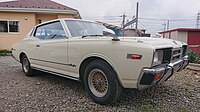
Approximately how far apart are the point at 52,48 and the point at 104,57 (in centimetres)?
154

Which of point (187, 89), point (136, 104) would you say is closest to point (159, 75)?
point (136, 104)

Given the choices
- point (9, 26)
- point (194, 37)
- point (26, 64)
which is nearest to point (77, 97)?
point (26, 64)

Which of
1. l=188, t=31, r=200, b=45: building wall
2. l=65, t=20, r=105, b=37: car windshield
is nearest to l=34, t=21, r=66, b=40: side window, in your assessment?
l=65, t=20, r=105, b=37: car windshield

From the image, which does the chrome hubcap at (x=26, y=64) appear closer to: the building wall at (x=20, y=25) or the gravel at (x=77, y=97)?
the gravel at (x=77, y=97)

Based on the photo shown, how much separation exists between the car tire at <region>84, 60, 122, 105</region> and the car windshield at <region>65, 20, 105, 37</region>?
95 cm

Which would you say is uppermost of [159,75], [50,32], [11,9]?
[11,9]

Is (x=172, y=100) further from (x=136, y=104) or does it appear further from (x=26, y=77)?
(x=26, y=77)

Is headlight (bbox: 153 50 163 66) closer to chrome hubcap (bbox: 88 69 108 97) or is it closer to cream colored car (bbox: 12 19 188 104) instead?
cream colored car (bbox: 12 19 188 104)

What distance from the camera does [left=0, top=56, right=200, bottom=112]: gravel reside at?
3096 millimetres

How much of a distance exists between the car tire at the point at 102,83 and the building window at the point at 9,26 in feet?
35.7

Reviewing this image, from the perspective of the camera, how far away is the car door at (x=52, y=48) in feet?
12.4

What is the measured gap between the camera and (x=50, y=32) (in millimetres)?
4480

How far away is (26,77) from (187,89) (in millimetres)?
4209

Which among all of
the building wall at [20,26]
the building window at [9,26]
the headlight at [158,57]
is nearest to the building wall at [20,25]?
the building wall at [20,26]
